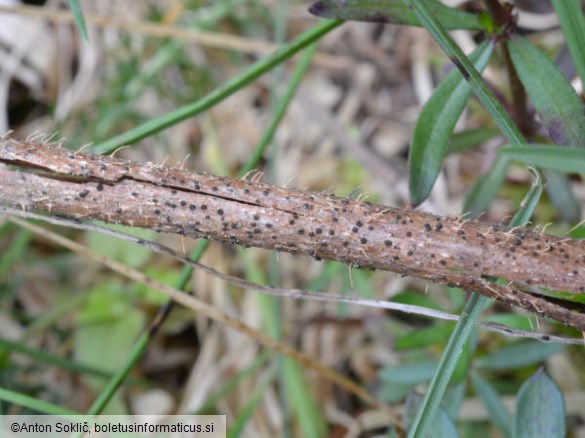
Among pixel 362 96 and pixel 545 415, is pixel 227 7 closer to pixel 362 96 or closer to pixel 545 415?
pixel 362 96

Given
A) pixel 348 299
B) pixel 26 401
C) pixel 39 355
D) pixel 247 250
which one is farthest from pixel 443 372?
pixel 247 250

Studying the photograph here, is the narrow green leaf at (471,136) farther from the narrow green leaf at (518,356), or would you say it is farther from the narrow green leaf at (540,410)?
the narrow green leaf at (540,410)

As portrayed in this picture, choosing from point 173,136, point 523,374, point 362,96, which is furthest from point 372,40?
point 523,374

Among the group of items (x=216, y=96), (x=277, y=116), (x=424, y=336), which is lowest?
(x=424, y=336)

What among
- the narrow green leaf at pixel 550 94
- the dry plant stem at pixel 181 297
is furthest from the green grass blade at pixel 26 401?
the narrow green leaf at pixel 550 94

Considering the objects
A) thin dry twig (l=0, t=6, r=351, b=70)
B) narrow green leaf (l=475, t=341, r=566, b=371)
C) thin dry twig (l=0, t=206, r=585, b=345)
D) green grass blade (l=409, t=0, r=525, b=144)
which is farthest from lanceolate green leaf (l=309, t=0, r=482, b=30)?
thin dry twig (l=0, t=6, r=351, b=70)

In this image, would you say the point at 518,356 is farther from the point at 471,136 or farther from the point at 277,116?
the point at 277,116
